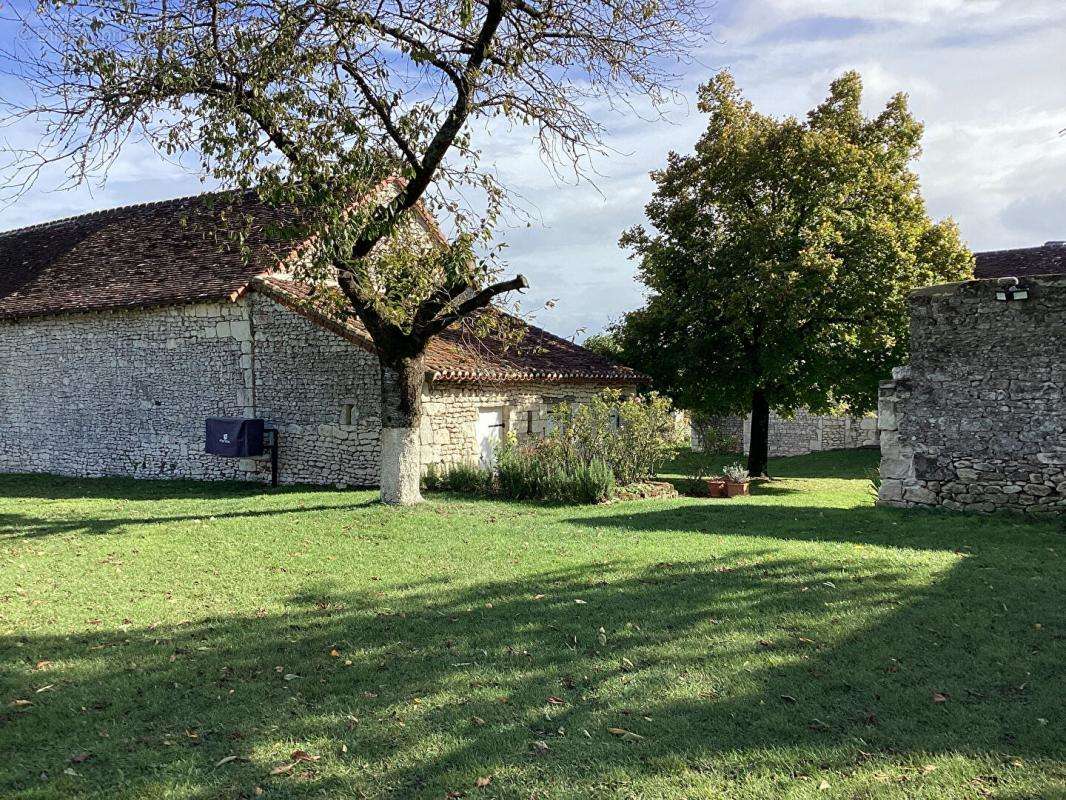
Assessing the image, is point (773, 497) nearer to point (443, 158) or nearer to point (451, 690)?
point (443, 158)

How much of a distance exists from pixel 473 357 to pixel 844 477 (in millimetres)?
10896

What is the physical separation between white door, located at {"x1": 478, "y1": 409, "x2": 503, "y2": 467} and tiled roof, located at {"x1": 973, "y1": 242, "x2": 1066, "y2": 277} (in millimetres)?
17108

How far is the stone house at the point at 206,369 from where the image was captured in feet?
48.5

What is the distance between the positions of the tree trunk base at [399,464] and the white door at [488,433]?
350cm

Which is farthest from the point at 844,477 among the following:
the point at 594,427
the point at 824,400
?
the point at 594,427

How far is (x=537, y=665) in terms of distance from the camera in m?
5.04

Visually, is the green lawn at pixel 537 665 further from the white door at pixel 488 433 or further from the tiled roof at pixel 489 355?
the white door at pixel 488 433

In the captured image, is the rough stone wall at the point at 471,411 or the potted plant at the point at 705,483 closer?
the rough stone wall at the point at 471,411

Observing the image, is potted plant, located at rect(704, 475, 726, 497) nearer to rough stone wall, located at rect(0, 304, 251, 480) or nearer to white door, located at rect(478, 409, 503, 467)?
white door, located at rect(478, 409, 503, 467)

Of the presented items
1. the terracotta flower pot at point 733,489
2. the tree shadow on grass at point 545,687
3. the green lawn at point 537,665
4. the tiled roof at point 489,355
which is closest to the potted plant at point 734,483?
the terracotta flower pot at point 733,489

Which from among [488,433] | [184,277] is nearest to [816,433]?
[488,433]

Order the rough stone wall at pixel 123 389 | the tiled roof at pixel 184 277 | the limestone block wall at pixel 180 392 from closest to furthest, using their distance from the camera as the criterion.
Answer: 1. the limestone block wall at pixel 180 392
2. the tiled roof at pixel 184 277
3. the rough stone wall at pixel 123 389

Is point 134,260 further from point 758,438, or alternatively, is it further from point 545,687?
point 545,687

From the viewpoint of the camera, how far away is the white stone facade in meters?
14.8
